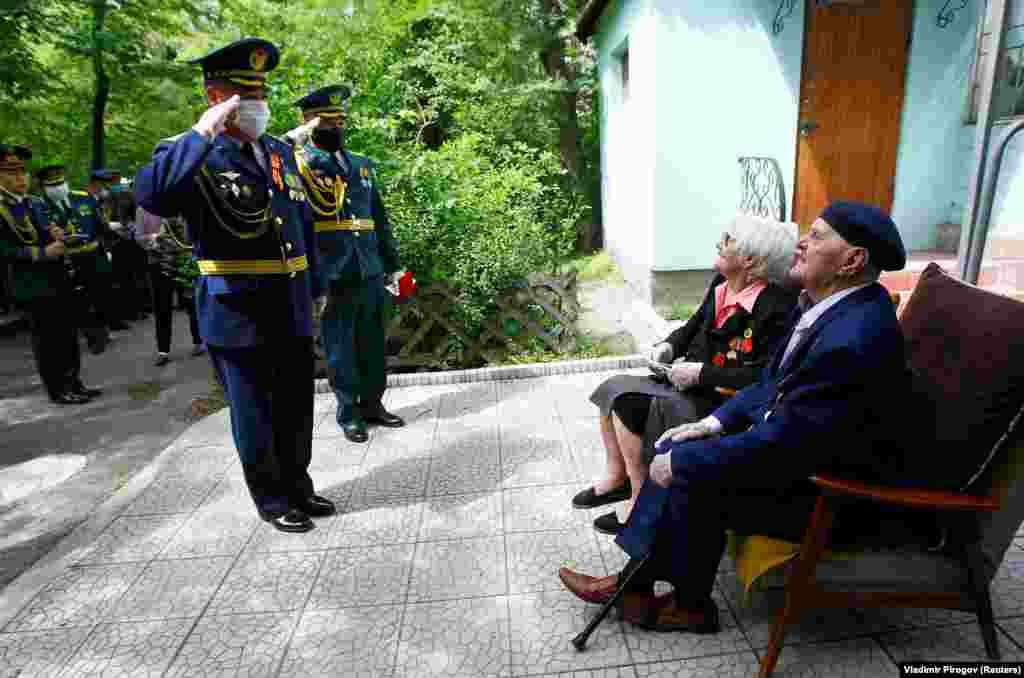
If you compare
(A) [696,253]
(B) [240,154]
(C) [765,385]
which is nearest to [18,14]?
(B) [240,154]

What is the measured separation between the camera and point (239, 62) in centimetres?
247

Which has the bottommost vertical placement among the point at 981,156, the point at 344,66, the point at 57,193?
the point at 981,156

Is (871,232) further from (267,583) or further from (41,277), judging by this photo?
(41,277)

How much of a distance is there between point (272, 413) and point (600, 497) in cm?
160

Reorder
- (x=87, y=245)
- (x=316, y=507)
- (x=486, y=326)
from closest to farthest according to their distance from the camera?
(x=316, y=507)
(x=486, y=326)
(x=87, y=245)

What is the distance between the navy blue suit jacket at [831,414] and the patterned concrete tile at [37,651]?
2280 mm

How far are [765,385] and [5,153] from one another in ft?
19.3

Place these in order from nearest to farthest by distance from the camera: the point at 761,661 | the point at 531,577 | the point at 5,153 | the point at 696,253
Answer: the point at 761,661, the point at 531,577, the point at 5,153, the point at 696,253

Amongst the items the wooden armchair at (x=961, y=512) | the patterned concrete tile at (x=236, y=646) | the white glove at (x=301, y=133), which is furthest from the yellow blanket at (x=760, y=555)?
the white glove at (x=301, y=133)

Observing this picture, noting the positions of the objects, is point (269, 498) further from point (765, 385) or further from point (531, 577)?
point (765, 385)

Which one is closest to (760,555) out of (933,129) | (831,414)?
(831,414)

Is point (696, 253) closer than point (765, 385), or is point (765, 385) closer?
point (765, 385)

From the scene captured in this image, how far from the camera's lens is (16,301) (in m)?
5.29

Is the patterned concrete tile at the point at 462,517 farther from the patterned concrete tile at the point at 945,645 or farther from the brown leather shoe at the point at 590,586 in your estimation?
the patterned concrete tile at the point at 945,645
